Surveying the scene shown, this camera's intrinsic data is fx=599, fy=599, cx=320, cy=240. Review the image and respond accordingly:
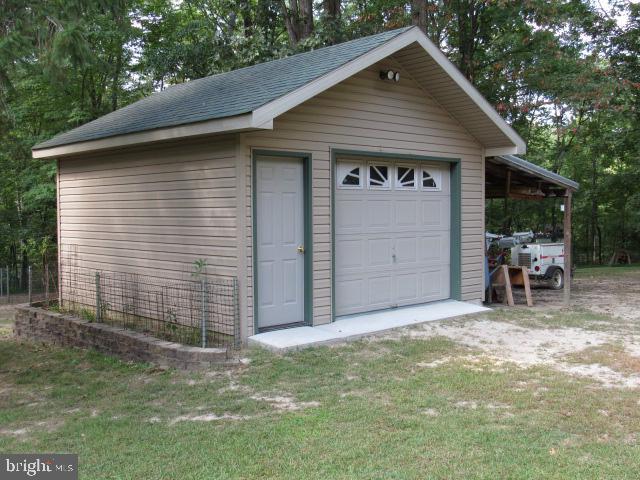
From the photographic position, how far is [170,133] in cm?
728

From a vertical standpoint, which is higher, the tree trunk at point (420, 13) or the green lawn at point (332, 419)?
the tree trunk at point (420, 13)

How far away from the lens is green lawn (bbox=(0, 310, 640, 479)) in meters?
3.81

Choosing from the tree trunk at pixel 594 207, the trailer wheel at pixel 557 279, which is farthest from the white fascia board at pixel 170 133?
the tree trunk at pixel 594 207

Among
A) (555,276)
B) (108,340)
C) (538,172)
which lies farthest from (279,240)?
(555,276)

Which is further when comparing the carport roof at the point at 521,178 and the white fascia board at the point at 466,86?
the carport roof at the point at 521,178

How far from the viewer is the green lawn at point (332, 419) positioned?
12.5 ft

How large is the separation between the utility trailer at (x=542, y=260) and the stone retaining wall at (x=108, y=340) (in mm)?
9174

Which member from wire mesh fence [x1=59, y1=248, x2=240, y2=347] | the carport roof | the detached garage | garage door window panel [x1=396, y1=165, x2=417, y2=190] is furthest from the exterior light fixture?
wire mesh fence [x1=59, y1=248, x2=240, y2=347]

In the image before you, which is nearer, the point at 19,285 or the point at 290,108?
the point at 290,108

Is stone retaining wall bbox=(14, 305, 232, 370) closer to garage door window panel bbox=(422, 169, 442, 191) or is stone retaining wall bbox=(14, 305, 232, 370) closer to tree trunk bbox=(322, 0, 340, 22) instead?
garage door window panel bbox=(422, 169, 442, 191)

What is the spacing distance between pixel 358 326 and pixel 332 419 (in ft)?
10.9

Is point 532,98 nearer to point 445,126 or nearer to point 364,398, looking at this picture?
point 445,126

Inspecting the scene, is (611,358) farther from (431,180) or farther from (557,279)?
(557,279)

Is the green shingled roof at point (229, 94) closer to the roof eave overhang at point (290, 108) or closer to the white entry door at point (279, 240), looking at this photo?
the roof eave overhang at point (290, 108)
